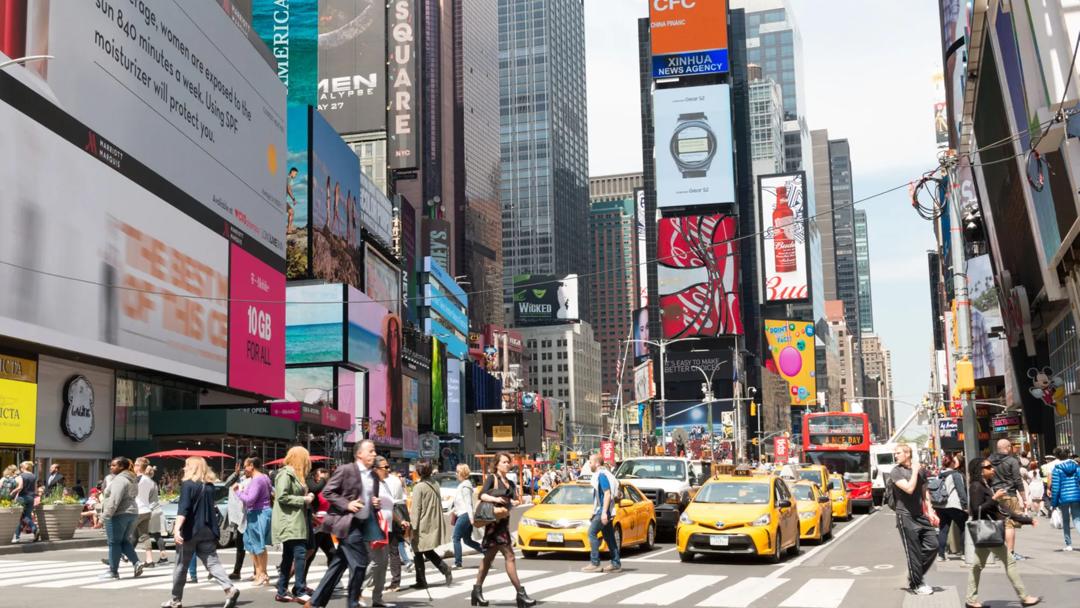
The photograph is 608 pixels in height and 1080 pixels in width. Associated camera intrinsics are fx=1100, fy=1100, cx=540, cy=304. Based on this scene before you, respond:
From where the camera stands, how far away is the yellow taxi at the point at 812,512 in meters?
23.5

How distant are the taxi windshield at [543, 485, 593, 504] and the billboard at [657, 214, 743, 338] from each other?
4706 inches

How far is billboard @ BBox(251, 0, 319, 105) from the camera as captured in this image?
91.4 m

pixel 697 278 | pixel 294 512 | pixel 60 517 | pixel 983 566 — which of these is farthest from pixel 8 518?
pixel 697 278

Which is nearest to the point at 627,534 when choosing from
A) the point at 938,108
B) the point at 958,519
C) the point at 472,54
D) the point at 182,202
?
the point at 958,519

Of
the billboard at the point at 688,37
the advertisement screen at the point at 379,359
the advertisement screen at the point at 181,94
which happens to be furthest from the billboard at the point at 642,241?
the advertisement screen at the point at 181,94

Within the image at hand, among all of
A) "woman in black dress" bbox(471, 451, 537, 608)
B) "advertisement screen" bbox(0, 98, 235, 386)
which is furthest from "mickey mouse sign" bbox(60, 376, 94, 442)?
"woman in black dress" bbox(471, 451, 537, 608)

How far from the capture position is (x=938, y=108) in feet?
380

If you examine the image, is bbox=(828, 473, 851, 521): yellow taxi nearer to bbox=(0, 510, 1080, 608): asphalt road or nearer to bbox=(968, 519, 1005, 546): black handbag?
bbox=(0, 510, 1080, 608): asphalt road

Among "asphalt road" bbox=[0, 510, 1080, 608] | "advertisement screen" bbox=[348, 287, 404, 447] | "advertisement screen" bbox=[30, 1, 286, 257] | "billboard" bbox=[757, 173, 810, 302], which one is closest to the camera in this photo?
"asphalt road" bbox=[0, 510, 1080, 608]

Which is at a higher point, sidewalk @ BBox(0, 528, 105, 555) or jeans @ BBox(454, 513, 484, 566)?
jeans @ BBox(454, 513, 484, 566)

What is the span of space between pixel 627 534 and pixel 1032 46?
17.1 metres

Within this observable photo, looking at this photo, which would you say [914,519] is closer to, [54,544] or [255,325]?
[54,544]

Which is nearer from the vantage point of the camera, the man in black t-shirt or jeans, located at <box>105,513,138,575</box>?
the man in black t-shirt

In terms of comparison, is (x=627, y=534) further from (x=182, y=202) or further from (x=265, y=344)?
(x=265, y=344)
